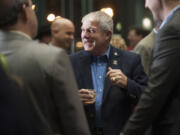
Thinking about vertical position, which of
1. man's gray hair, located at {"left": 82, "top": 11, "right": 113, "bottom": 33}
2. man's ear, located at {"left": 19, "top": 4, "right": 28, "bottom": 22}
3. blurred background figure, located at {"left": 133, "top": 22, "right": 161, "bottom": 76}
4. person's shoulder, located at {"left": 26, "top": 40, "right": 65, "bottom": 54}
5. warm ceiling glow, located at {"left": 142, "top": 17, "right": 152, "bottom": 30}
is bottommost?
warm ceiling glow, located at {"left": 142, "top": 17, "right": 152, "bottom": 30}

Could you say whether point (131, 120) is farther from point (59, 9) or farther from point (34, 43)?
point (59, 9)

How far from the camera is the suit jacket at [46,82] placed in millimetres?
1709

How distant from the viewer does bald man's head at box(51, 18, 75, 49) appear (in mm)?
4992

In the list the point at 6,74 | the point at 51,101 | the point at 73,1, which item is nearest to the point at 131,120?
the point at 51,101

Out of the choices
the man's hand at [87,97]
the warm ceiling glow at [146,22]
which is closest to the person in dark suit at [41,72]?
the man's hand at [87,97]

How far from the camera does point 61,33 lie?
200 inches

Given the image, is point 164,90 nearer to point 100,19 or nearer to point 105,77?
point 105,77

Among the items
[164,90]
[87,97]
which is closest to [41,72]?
[164,90]

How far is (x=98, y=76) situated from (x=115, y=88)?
19 centimetres

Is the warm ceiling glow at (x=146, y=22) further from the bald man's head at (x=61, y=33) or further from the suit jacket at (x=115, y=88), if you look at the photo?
the suit jacket at (x=115, y=88)

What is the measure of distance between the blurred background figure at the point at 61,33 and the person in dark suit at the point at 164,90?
2.87 meters

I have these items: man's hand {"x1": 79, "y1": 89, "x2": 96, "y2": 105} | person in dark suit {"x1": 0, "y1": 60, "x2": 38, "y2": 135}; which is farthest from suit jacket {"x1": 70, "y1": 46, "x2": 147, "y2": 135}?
person in dark suit {"x1": 0, "y1": 60, "x2": 38, "y2": 135}

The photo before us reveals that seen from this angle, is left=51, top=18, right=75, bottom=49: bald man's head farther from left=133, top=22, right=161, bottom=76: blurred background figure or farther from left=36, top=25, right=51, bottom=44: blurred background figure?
left=133, top=22, right=161, bottom=76: blurred background figure

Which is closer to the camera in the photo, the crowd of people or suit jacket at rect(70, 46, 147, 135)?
the crowd of people
